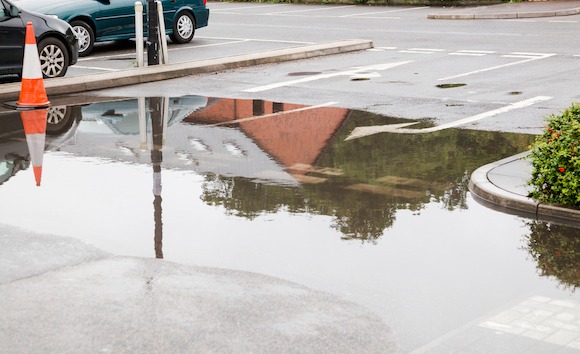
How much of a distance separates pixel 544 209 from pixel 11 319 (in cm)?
435

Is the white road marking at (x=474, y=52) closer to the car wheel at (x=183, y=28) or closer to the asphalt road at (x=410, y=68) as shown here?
the asphalt road at (x=410, y=68)

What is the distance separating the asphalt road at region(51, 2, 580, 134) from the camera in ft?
47.4

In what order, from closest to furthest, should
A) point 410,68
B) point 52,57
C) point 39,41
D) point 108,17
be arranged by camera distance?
point 39,41 → point 52,57 → point 410,68 → point 108,17

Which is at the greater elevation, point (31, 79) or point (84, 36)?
point (31, 79)

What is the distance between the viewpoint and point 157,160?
10961 millimetres

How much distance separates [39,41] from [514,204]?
10.2m

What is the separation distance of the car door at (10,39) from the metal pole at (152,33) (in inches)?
89.6

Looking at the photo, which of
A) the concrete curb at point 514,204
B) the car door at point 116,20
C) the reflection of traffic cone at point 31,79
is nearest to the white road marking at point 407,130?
the concrete curb at point 514,204

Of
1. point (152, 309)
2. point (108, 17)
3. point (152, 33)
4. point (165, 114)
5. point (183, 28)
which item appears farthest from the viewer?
point (183, 28)

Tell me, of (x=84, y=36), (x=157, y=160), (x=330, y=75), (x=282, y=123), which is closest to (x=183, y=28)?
(x=84, y=36)

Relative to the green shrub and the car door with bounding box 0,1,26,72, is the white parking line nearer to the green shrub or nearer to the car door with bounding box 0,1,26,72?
the car door with bounding box 0,1,26,72

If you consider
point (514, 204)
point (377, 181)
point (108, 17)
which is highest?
point (108, 17)

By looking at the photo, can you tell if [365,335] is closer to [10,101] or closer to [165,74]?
[10,101]

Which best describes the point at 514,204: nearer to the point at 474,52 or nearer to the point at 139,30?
the point at 139,30
